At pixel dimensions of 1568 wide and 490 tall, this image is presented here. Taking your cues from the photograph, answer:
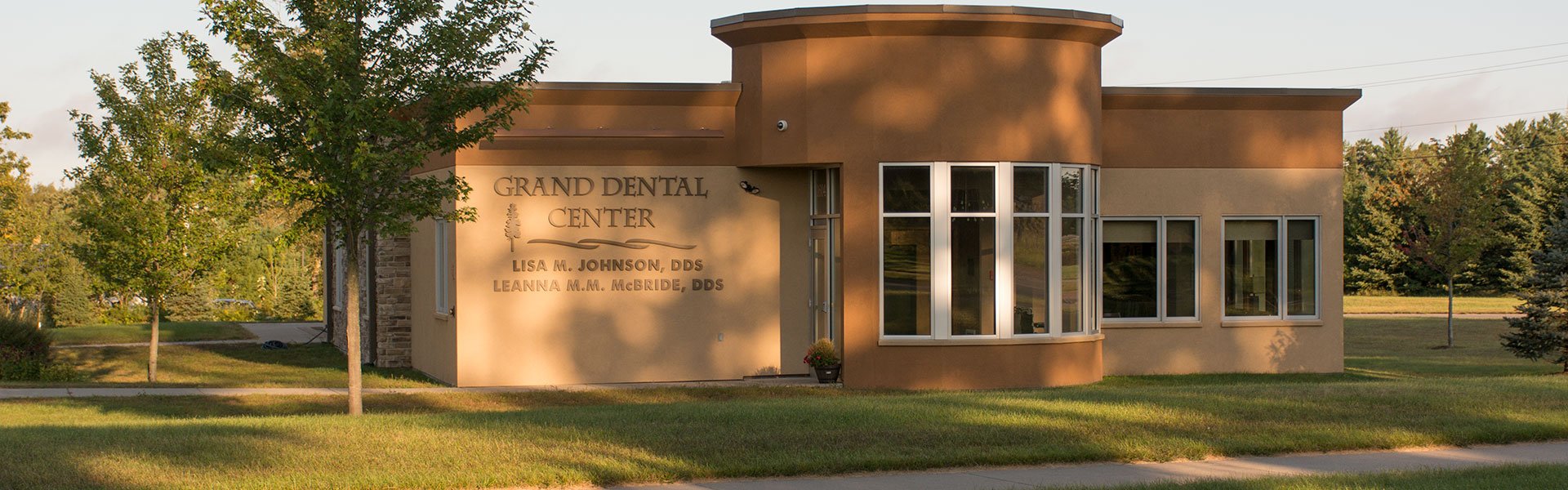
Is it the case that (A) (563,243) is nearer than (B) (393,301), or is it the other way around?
(A) (563,243)

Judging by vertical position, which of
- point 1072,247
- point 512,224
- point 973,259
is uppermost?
point 512,224

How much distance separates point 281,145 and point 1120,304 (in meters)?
11.1

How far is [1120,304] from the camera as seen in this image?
19203 millimetres

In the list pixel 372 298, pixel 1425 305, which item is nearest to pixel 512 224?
pixel 372 298

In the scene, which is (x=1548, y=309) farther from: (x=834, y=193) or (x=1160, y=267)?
(x=834, y=193)

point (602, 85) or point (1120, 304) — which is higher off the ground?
point (602, 85)

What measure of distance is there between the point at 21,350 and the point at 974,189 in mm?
14107

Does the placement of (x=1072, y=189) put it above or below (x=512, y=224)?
above

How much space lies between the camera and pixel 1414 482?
8.54 m

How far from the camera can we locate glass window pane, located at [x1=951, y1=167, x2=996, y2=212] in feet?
55.2

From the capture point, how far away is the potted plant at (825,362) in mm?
17156

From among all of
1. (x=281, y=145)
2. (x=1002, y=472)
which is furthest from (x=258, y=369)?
(x=1002, y=472)

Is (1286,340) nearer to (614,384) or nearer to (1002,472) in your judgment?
(614,384)

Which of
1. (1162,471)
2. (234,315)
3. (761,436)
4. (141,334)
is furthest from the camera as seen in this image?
(234,315)
